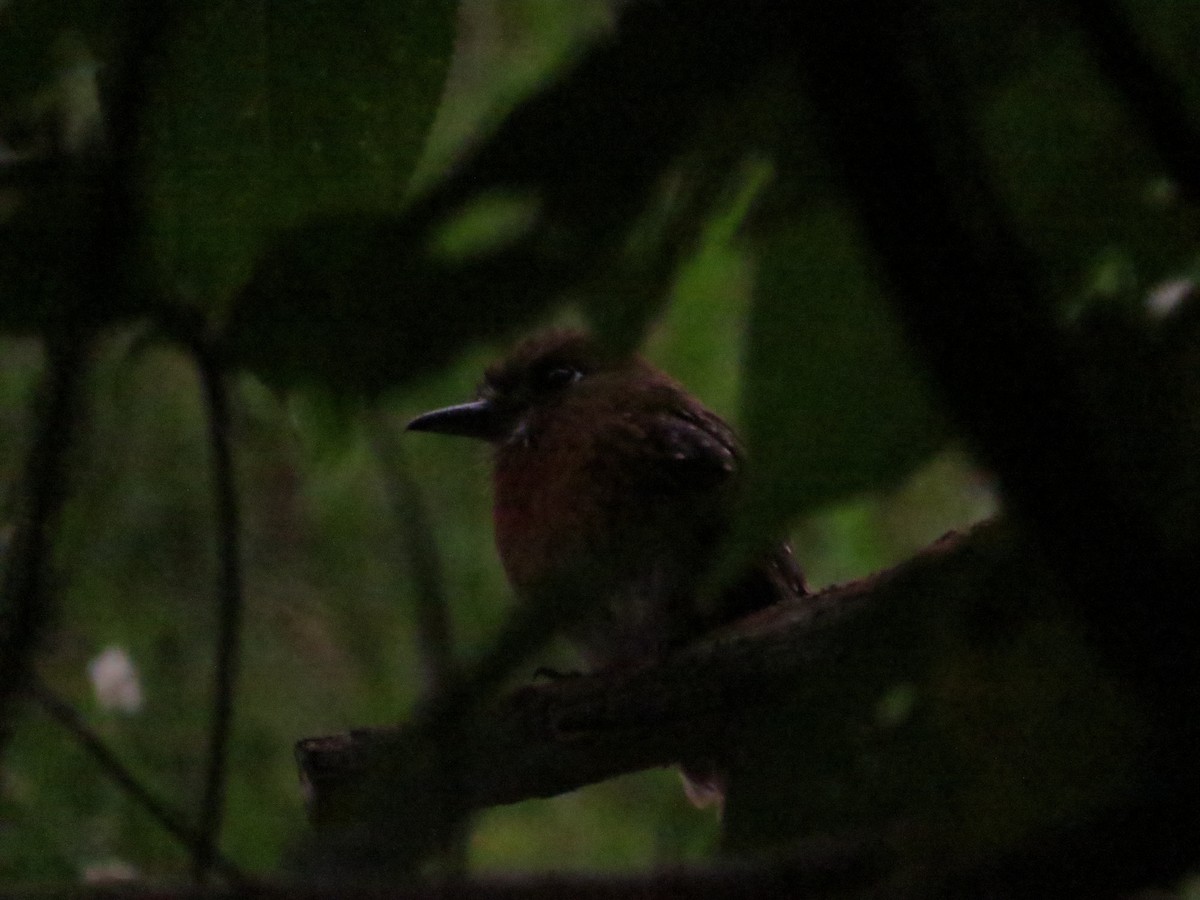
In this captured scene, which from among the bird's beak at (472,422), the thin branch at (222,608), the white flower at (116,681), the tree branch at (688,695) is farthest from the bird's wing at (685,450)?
the thin branch at (222,608)

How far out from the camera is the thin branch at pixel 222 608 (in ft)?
2.06

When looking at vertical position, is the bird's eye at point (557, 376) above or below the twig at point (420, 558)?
below

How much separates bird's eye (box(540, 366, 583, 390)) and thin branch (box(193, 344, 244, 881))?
8.09 ft

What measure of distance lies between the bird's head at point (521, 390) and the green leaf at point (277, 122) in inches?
94.6

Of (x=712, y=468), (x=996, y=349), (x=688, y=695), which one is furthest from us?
(x=712, y=468)

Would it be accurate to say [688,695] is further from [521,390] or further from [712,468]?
[521,390]

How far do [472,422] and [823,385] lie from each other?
2.72m

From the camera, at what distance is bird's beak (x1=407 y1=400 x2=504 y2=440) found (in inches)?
125

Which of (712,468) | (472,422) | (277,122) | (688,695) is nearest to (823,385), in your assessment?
(277,122)

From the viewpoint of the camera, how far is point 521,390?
10.6ft

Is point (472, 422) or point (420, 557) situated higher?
point (420, 557)

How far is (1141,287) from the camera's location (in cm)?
57

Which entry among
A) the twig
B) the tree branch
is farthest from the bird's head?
the twig

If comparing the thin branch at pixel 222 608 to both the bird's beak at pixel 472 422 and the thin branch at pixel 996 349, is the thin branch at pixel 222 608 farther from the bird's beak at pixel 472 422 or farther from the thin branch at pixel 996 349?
the bird's beak at pixel 472 422
